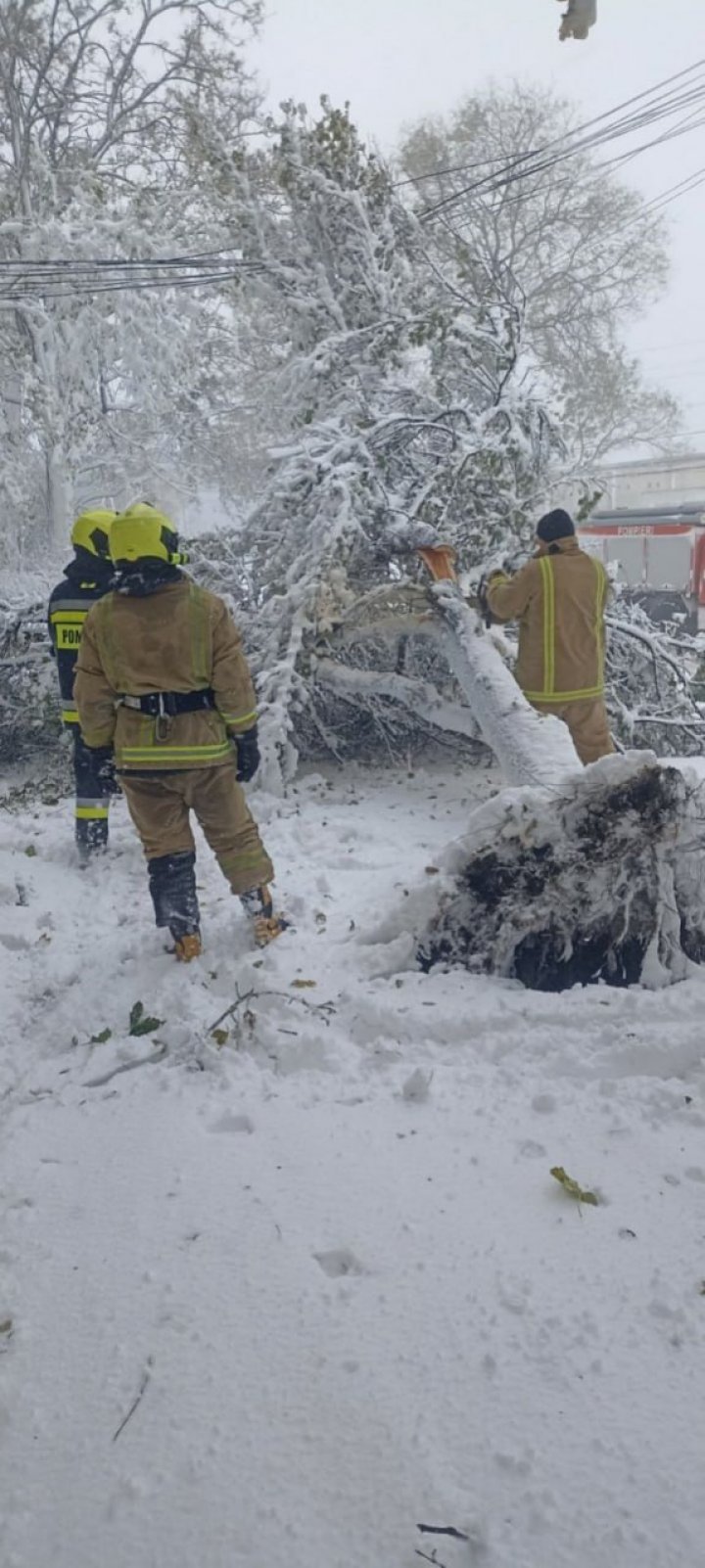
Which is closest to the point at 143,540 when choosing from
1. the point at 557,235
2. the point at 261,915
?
the point at 261,915

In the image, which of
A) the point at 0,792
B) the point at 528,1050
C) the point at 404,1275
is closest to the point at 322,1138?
the point at 404,1275

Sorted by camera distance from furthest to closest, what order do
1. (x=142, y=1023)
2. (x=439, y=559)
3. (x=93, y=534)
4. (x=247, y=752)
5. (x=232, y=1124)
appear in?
(x=439, y=559)
(x=93, y=534)
(x=247, y=752)
(x=142, y=1023)
(x=232, y=1124)

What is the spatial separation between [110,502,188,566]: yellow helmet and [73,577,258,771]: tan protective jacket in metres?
0.11

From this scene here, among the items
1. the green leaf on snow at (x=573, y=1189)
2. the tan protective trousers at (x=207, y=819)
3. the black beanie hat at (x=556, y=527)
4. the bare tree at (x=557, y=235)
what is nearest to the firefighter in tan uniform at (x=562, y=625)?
the black beanie hat at (x=556, y=527)

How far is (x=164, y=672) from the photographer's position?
304 centimetres

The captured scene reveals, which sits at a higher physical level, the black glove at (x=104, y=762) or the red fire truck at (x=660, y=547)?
the red fire truck at (x=660, y=547)

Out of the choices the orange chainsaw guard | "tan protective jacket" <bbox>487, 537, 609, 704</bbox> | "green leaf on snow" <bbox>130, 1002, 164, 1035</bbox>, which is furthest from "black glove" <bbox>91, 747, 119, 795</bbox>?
the orange chainsaw guard

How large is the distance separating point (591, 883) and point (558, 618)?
200cm

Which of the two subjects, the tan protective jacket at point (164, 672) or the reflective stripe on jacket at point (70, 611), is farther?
the reflective stripe on jacket at point (70, 611)

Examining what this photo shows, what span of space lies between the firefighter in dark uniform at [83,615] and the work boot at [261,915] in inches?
49.2

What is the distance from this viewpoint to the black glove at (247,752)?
3186mm

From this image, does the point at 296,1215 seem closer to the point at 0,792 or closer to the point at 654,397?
the point at 0,792

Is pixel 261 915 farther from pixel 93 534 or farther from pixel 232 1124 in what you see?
pixel 93 534

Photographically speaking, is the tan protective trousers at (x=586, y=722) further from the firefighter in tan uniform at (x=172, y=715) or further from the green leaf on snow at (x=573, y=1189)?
the green leaf on snow at (x=573, y=1189)
